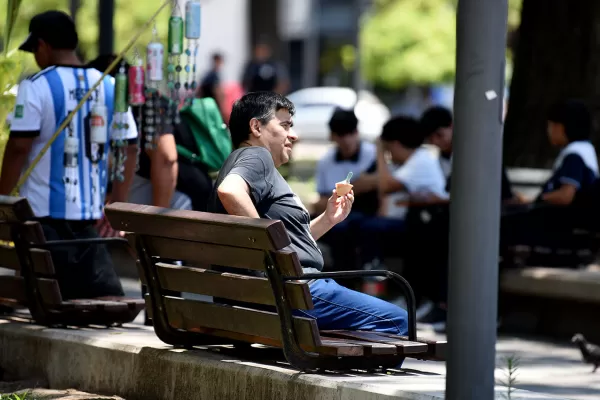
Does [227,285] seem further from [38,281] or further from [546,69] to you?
[546,69]

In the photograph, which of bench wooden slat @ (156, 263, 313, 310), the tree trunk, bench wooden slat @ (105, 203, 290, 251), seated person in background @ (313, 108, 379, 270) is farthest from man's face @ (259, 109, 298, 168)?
the tree trunk

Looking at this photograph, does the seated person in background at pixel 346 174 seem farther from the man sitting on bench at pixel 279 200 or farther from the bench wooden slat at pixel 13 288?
the man sitting on bench at pixel 279 200

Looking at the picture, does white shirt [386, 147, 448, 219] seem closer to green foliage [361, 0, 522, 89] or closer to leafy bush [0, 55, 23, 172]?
leafy bush [0, 55, 23, 172]

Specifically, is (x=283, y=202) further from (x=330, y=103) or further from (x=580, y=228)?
(x=330, y=103)

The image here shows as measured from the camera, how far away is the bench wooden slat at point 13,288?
7.58m

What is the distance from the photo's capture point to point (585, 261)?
10.6 meters

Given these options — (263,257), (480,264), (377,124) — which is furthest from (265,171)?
(377,124)

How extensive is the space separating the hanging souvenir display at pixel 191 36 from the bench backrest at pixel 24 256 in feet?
3.63

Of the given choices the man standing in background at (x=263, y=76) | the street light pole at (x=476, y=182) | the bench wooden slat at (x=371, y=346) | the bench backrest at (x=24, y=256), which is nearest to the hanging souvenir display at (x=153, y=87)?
the bench backrest at (x=24, y=256)

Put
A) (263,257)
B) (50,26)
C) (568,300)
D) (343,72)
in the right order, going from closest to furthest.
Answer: (263,257), (50,26), (568,300), (343,72)

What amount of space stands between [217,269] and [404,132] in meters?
5.36

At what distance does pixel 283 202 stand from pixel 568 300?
174 inches

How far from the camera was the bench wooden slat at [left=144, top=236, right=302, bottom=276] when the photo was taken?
18.6ft

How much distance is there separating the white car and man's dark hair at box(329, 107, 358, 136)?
2211cm
